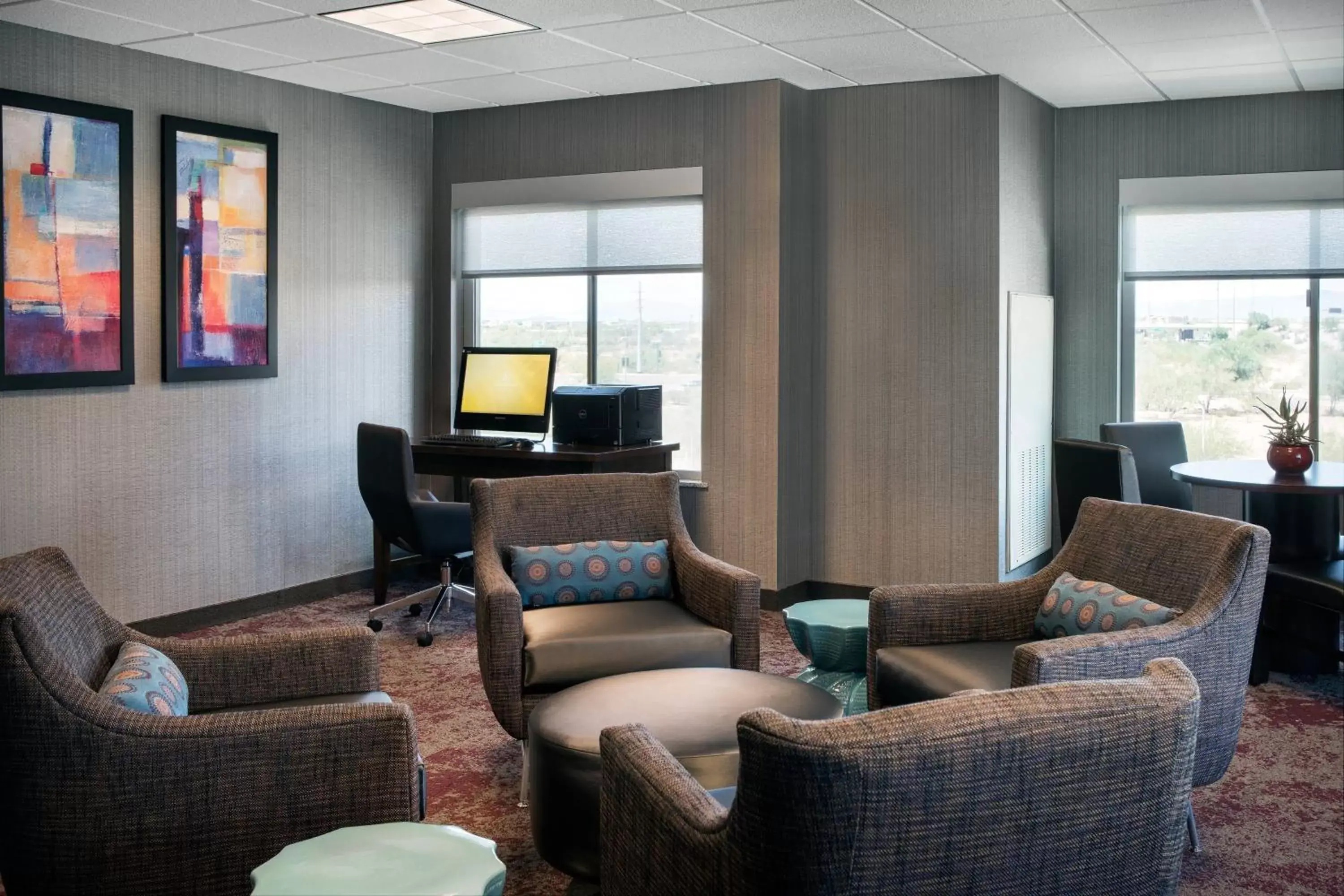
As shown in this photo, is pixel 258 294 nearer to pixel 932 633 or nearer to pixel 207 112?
pixel 207 112

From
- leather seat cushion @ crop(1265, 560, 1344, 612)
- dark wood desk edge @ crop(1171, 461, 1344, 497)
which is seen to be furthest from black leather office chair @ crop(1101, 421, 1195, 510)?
leather seat cushion @ crop(1265, 560, 1344, 612)

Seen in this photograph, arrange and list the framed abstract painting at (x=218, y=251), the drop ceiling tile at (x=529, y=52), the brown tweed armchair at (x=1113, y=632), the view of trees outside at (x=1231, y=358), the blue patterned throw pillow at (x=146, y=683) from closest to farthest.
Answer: the blue patterned throw pillow at (x=146, y=683) → the brown tweed armchair at (x=1113, y=632) → the drop ceiling tile at (x=529, y=52) → the framed abstract painting at (x=218, y=251) → the view of trees outside at (x=1231, y=358)

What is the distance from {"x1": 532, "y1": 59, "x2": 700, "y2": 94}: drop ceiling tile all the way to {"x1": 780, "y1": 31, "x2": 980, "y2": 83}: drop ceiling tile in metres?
0.67

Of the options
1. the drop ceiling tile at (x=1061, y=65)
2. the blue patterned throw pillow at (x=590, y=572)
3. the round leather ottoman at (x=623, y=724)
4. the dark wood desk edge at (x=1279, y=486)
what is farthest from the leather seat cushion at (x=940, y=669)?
the drop ceiling tile at (x=1061, y=65)

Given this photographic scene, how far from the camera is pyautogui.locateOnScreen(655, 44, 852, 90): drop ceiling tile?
533cm

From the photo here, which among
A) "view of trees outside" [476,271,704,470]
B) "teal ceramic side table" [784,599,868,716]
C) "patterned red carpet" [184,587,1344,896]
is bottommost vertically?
"patterned red carpet" [184,587,1344,896]

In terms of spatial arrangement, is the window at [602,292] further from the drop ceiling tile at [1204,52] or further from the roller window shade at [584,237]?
the drop ceiling tile at [1204,52]

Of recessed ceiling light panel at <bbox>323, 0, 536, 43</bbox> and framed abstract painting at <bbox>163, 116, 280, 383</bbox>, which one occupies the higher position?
recessed ceiling light panel at <bbox>323, 0, 536, 43</bbox>

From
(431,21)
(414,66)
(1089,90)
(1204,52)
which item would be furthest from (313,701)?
(1089,90)

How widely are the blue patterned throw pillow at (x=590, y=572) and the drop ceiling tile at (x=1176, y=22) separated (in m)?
2.52

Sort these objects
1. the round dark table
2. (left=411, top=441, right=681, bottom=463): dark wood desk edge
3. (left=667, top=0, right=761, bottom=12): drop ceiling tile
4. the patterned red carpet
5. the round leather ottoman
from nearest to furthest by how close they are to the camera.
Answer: the round leather ottoman < the patterned red carpet < (left=667, top=0, right=761, bottom=12): drop ceiling tile < the round dark table < (left=411, top=441, right=681, bottom=463): dark wood desk edge

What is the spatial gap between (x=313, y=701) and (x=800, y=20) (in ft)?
9.94

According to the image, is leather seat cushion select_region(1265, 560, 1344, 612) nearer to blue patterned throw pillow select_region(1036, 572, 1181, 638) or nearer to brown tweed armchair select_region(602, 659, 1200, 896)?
blue patterned throw pillow select_region(1036, 572, 1181, 638)

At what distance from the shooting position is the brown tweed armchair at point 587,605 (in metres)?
3.63
